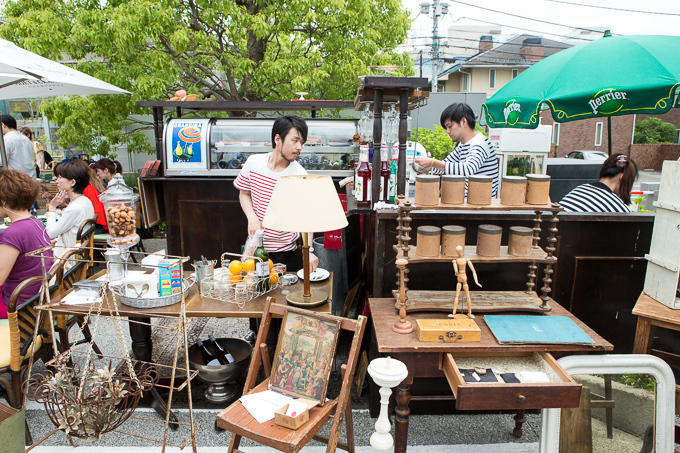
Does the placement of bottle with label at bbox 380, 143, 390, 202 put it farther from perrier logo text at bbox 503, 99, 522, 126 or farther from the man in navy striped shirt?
perrier logo text at bbox 503, 99, 522, 126

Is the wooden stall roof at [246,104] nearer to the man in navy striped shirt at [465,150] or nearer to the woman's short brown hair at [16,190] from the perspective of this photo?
the man in navy striped shirt at [465,150]

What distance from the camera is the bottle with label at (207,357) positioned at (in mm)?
3018

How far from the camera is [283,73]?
7.26m

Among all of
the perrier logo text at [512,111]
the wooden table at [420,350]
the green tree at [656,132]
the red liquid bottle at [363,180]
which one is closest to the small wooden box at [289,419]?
the wooden table at [420,350]

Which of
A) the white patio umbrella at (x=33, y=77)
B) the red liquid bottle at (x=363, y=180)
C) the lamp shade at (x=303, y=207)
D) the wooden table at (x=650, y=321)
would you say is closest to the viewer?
the lamp shade at (x=303, y=207)

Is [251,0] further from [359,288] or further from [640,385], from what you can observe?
[640,385]

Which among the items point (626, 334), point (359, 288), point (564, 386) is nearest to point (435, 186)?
point (564, 386)

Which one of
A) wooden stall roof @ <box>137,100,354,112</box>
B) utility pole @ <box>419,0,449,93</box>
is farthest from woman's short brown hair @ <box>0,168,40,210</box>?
utility pole @ <box>419,0,449,93</box>

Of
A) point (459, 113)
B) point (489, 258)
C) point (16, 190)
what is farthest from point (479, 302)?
point (16, 190)

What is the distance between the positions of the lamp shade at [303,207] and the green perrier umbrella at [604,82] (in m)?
2.06

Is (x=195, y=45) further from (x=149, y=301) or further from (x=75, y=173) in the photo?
(x=149, y=301)

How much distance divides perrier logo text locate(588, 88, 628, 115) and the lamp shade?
209 cm

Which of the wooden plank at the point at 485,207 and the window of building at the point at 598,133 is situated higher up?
the window of building at the point at 598,133

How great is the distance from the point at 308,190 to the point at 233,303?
883 mm
